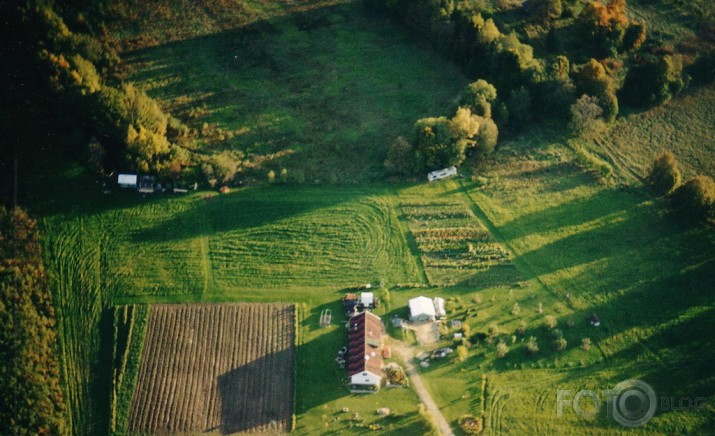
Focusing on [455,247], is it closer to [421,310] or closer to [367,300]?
[421,310]

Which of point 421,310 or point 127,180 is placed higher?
point 127,180

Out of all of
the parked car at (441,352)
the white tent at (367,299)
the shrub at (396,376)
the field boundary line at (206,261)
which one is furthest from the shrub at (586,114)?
the field boundary line at (206,261)

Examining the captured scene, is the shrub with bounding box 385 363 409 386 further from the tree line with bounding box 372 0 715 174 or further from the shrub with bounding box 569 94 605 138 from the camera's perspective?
the shrub with bounding box 569 94 605 138

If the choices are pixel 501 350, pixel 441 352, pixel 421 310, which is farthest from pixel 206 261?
pixel 501 350

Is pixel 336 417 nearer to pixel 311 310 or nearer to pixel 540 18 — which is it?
pixel 311 310

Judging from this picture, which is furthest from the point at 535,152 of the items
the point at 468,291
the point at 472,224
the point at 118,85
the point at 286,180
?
the point at 118,85
